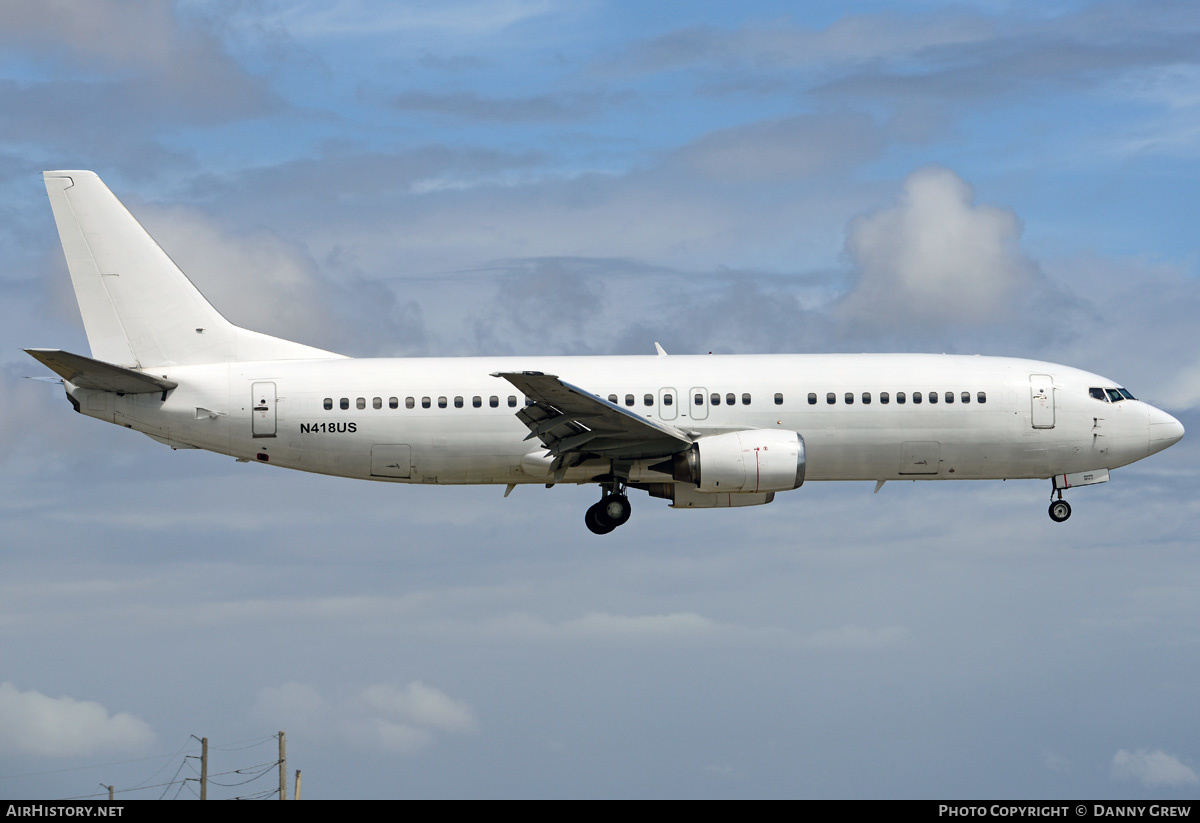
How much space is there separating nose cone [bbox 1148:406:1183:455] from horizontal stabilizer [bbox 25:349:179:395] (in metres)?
31.3

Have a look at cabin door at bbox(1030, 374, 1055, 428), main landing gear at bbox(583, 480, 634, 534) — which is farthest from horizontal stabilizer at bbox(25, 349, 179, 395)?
cabin door at bbox(1030, 374, 1055, 428)

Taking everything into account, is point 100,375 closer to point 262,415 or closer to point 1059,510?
point 262,415

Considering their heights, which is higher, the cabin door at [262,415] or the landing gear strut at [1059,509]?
the cabin door at [262,415]

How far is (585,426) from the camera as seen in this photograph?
136 ft

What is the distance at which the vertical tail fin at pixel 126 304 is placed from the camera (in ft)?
147

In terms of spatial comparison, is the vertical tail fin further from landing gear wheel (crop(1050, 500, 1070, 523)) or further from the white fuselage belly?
landing gear wheel (crop(1050, 500, 1070, 523))

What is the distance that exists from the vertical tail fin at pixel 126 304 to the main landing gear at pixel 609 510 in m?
10.0

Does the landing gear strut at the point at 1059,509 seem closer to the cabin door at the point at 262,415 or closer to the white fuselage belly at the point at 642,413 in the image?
the white fuselage belly at the point at 642,413

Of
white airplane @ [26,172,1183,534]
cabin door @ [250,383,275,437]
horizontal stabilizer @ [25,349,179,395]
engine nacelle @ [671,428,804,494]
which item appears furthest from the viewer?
cabin door @ [250,383,275,437]

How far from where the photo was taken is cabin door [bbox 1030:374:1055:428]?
43.3 metres

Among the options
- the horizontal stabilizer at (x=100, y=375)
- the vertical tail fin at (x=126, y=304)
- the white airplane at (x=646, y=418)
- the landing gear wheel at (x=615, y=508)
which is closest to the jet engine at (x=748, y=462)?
the white airplane at (x=646, y=418)

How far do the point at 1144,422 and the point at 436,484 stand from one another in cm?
2283

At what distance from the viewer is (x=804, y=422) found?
42531mm

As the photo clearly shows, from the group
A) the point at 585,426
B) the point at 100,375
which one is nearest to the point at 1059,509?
the point at 585,426
